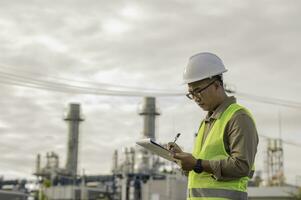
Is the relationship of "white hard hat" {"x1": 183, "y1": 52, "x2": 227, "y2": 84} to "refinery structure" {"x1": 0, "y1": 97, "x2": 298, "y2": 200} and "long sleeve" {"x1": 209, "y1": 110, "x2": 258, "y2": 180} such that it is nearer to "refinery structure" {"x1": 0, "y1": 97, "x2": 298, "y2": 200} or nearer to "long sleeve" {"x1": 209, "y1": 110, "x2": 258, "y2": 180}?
"long sleeve" {"x1": 209, "y1": 110, "x2": 258, "y2": 180}

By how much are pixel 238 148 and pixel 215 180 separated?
32 centimetres

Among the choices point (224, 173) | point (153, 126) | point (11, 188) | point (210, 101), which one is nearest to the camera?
point (224, 173)

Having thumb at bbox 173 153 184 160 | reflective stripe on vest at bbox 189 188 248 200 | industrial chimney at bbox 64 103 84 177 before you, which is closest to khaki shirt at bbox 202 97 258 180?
reflective stripe on vest at bbox 189 188 248 200

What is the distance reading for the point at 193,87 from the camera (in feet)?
16.3

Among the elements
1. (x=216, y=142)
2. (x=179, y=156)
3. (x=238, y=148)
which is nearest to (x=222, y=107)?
(x=216, y=142)

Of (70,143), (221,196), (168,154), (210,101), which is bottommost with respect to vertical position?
(221,196)

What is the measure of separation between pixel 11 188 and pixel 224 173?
375 feet

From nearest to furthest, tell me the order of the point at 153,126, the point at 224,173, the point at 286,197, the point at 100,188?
the point at 224,173, the point at 286,197, the point at 153,126, the point at 100,188

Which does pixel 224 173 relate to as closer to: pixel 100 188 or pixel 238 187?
pixel 238 187

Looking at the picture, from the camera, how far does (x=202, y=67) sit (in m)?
4.96

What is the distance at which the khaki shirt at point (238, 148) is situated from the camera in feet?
15.0

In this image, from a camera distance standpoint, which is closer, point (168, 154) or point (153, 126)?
point (168, 154)

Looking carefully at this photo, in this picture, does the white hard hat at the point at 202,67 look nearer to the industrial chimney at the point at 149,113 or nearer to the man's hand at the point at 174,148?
the man's hand at the point at 174,148

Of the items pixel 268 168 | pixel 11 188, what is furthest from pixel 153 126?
pixel 11 188
